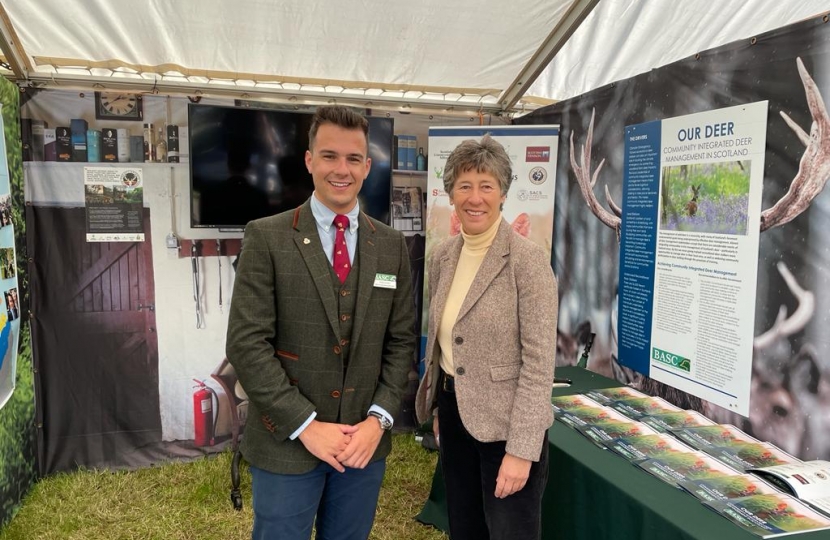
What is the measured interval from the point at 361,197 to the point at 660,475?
236cm

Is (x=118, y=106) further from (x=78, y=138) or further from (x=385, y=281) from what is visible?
(x=385, y=281)

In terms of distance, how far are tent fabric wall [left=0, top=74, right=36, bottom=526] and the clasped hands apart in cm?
223

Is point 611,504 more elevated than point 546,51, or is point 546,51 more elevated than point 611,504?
point 546,51

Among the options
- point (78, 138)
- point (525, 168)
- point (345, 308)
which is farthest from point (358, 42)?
point (345, 308)

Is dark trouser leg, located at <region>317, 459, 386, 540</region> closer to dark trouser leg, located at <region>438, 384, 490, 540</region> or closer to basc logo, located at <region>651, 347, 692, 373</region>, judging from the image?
dark trouser leg, located at <region>438, 384, 490, 540</region>

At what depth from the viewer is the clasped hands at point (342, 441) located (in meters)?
1.32

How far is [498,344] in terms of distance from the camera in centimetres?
144

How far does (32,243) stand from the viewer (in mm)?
3004

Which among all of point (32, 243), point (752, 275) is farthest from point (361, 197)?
point (752, 275)

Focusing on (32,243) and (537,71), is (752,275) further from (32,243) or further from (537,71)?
(32,243)

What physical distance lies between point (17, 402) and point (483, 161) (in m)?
2.95

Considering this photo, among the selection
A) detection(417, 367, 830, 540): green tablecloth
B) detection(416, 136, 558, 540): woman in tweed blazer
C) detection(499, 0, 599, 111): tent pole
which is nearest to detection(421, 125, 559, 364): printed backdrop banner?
detection(499, 0, 599, 111): tent pole

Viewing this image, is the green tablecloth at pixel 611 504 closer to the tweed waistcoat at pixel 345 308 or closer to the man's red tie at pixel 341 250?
the tweed waistcoat at pixel 345 308

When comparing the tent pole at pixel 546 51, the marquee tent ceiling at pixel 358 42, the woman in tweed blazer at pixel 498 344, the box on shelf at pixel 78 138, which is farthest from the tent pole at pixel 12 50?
the tent pole at pixel 546 51
